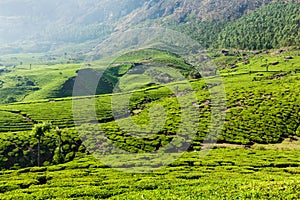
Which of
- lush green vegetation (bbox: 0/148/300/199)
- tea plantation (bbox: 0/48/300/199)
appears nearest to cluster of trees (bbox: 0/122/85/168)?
tea plantation (bbox: 0/48/300/199)

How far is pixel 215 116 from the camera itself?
77188 mm

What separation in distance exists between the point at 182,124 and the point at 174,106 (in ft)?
68.7

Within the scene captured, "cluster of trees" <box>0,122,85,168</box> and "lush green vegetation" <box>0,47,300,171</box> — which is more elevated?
"lush green vegetation" <box>0,47,300,171</box>

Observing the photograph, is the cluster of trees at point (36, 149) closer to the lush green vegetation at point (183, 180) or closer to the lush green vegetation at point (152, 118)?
the lush green vegetation at point (152, 118)

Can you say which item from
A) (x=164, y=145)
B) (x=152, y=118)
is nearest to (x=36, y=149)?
(x=164, y=145)

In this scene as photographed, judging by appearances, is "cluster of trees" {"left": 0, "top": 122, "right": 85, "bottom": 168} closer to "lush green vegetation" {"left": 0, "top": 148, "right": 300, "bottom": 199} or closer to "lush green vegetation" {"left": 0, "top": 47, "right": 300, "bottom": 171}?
"lush green vegetation" {"left": 0, "top": 47, "right": 300, "bottom": 171}

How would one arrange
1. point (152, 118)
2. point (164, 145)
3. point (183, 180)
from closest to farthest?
1. point (183, 180)
2. point (164, 145)
3. point (152, 118)

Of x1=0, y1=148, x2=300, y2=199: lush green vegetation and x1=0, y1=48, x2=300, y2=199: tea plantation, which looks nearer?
x1=0, y1=148, x2=300, y2=199: lush green vegetation

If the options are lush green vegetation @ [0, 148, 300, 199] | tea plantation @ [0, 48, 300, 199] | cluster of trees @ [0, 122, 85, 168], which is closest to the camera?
lush green vegetation @ [0, 148, 300, 199]

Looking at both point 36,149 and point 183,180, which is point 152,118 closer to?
point 36,149

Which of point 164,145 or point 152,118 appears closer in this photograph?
point 164,145

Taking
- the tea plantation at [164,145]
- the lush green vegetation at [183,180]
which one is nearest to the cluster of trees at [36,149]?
the tea plantation at [164,145]

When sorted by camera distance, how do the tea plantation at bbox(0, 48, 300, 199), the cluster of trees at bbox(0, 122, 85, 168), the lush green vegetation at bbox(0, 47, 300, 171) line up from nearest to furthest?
the tea plantation at bbox(0, 48, 300, 199), the cluster of trees at bbox(0, 122, 85, 168), the lush green vegetation at bbox(0, 47, 300, 171)

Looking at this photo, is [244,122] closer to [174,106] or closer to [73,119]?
[174,106]
